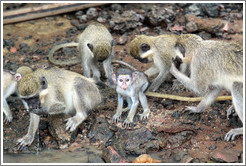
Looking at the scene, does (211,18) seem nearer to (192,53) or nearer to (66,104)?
(192,53)

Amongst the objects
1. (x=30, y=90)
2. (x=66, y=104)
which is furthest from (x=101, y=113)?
(x=30, y=90)

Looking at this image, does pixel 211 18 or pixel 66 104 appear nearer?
pixel 66 104

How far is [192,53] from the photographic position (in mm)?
6910

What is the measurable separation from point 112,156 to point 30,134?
1.54 metres

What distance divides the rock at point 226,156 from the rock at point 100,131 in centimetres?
177

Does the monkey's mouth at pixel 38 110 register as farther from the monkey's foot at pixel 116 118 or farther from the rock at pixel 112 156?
the monkey's foot at pixel 116 118

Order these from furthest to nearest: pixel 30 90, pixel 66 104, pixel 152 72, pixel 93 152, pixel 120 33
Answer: pixel 120 33, pixel 152 72, pixel 66 104, pixel 93 152, pixel 30 90

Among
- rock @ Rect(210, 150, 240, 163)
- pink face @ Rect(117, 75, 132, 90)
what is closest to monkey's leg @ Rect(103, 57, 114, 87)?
pink face @ Rect(117, 75, 132, 90)

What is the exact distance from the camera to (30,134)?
681 centimetres

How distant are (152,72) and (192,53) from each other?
1.76 m

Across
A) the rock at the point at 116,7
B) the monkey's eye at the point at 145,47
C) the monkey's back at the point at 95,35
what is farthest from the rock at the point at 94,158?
the rock at the point at 116,7

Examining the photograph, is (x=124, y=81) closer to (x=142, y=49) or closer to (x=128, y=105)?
(x=128, y=105)

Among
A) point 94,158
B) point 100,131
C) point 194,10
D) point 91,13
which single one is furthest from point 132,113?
point 194,10

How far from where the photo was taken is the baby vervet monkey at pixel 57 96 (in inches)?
247
